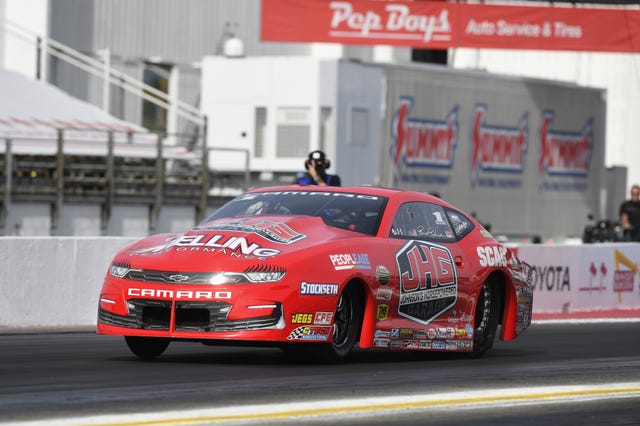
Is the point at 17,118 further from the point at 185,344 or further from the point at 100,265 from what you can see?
the point at 185,344

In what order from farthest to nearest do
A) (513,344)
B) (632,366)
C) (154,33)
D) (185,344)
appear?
(154,33), (513,344), (185,344), (632,366)

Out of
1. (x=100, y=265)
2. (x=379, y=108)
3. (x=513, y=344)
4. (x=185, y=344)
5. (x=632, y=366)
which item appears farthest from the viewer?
(x=379, y=108)

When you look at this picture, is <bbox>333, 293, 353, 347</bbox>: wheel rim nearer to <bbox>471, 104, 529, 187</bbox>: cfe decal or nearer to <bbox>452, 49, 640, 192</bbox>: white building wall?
<bbox>471, 104, 529, 187</bbox>: cfe decal

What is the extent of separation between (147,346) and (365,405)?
311cm

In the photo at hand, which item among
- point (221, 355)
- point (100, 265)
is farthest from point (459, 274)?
point (100, 265)

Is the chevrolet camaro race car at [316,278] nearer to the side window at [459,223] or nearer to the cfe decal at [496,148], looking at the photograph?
the side window at [459,223]

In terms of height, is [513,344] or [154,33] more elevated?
[154,33]

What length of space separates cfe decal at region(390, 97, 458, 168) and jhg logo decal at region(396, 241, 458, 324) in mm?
21463

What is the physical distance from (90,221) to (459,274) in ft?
55.3

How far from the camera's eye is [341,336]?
10906 millimetres

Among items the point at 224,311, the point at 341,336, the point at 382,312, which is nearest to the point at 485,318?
the point at 382,312

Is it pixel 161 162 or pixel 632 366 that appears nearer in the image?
pixel 632 366

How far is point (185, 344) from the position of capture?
503 inches

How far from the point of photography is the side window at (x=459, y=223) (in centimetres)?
1265
